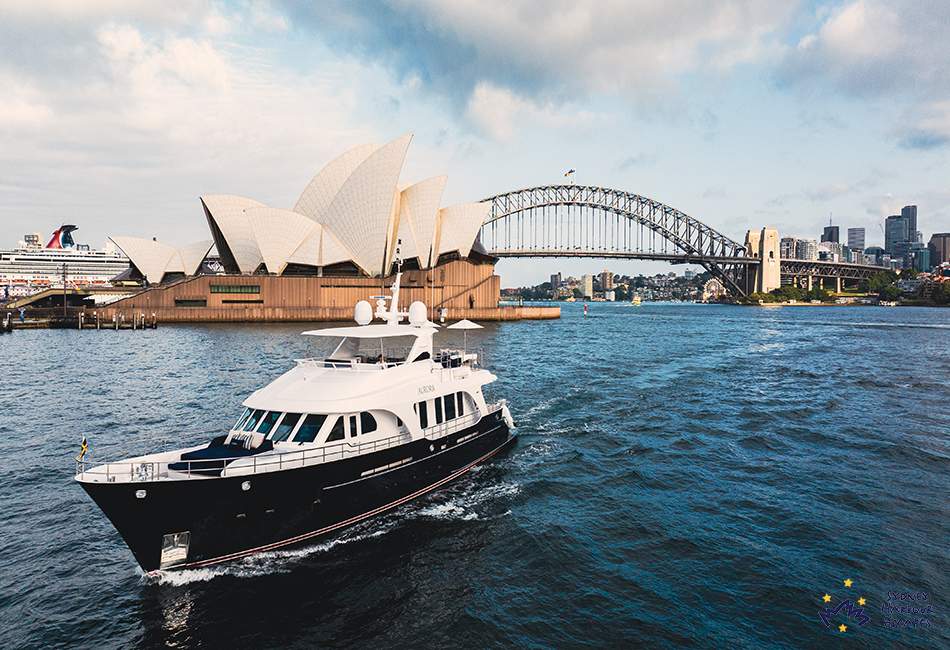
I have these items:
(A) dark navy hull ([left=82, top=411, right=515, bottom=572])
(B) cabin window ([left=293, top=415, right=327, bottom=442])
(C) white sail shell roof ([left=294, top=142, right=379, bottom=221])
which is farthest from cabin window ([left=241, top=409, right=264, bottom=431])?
(C) white sail shell roof ([left=294, top=142, right=379, bottom=221])

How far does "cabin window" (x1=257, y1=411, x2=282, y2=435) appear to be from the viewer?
12.0 meters

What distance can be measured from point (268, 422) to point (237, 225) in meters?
79.3

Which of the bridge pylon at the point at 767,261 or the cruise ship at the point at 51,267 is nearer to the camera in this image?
the cruise ship at the point at 51,267

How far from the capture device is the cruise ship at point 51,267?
12875cm

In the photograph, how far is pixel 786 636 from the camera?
8.62m

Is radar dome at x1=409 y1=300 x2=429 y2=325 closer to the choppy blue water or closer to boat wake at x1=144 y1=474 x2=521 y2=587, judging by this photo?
the choppy blue water

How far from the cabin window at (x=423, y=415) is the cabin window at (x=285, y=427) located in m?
3.58

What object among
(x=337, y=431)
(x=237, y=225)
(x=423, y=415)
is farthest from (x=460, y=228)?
(x=337, y=431)

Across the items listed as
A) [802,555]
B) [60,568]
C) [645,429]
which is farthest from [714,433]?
[60,568]

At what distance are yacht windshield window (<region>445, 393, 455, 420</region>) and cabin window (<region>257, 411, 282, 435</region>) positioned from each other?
533 cm

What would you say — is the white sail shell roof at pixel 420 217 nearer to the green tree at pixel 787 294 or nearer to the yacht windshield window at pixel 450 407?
the yacht windshield window at pixel 450 407

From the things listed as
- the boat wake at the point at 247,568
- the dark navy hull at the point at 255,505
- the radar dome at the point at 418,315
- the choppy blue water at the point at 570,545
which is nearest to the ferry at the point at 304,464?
the dark navy hull at the point at 255,505

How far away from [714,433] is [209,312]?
74.3 metres

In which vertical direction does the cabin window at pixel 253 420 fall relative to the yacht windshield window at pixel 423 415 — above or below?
above
